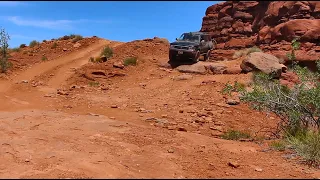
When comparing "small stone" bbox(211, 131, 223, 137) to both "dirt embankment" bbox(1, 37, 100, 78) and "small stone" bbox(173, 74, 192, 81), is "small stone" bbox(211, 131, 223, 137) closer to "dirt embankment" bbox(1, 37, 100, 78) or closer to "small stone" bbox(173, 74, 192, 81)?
"small stone" bbox(173, 74, 192, 81)

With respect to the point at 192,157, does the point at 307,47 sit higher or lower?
higher

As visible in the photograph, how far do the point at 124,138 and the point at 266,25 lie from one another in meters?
22.6

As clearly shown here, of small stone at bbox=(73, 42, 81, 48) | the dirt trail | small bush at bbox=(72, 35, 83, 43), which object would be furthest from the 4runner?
small bush at bbox=(72, 35, 83, 43)

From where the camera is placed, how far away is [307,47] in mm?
19125

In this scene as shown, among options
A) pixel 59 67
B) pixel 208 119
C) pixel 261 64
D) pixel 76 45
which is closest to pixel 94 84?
pixel 59 67

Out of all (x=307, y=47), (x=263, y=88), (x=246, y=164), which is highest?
(x=307, y=47)

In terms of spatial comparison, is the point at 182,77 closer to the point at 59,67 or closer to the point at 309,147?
the point at 59,67

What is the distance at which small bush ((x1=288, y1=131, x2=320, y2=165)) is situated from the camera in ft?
21.1

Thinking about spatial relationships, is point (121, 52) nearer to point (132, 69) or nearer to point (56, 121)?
point (132, 69)

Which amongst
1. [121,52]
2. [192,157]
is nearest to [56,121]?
[192,157]

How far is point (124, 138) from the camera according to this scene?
24.2 feet

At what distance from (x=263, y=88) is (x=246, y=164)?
3.86 meters

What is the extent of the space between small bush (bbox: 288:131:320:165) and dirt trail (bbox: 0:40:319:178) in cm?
33

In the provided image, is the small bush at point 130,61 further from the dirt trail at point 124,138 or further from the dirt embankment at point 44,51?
the dirt embankment at point 44,51
